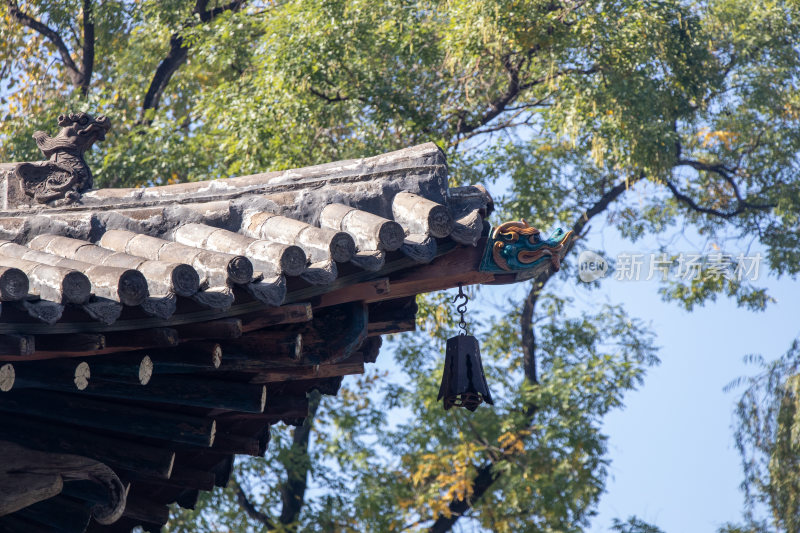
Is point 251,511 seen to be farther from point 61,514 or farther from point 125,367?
point 125,367

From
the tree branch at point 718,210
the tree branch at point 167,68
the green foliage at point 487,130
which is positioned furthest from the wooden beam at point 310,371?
the tree branch at point 718,210

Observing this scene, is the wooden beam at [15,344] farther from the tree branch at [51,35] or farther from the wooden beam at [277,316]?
the tree branch at [51,35]

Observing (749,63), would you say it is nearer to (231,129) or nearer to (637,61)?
(637,61)

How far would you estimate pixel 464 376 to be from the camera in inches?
160

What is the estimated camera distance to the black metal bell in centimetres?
404

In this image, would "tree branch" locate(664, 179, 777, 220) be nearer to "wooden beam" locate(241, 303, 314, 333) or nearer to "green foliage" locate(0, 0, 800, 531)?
"green foliage" locate(0, 0, 800, 531)

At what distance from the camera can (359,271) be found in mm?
3318

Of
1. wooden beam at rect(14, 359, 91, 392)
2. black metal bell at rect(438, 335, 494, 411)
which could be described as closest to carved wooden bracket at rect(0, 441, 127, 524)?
wooden beam at rect(14, 359, 91, 392)

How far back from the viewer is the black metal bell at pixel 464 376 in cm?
404

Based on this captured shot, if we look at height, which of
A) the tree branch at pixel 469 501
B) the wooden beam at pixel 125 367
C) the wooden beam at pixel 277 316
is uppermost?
the tree branch at pixel 469 501

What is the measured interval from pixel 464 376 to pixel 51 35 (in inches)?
369

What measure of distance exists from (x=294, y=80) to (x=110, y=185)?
234 cm

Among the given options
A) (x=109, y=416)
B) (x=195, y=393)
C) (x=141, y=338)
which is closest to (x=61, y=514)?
(x=109, y=416)

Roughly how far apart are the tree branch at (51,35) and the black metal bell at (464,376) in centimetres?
921
